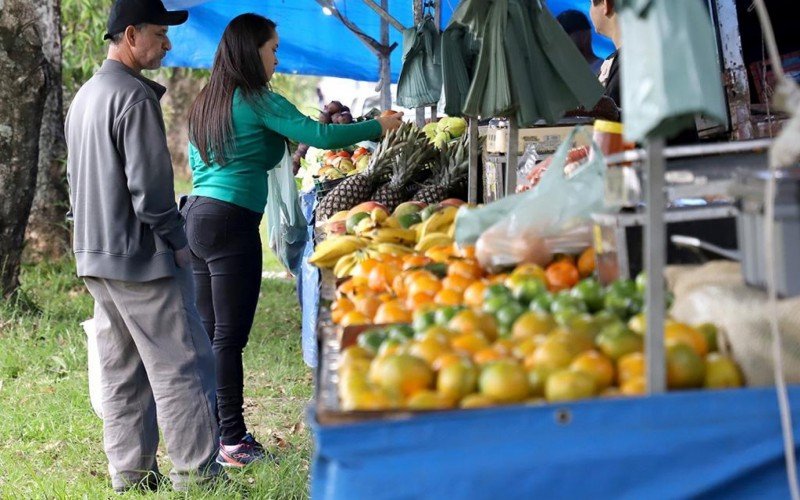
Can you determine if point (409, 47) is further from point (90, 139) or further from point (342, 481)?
point (342, 481)

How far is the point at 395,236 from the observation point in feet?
14.1

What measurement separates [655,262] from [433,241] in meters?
2.09

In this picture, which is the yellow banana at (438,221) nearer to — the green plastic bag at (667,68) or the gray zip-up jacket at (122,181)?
the gray zip-up jacket at (122,181)

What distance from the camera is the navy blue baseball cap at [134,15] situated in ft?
13.6

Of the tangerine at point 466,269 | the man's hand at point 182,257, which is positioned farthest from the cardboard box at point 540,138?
the tangerine at point 466,269

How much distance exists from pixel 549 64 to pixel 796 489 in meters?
2.42

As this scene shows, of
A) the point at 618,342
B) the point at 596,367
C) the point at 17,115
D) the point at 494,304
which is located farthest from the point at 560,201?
the point at 17,115

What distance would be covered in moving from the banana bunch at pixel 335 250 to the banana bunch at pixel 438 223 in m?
0.24

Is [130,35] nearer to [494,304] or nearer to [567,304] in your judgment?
[494,304]

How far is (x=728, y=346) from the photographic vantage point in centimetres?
215

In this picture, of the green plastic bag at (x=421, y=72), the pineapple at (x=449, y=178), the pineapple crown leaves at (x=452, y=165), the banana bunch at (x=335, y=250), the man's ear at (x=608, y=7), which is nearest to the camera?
the banana bunch at (x=335, y=250)

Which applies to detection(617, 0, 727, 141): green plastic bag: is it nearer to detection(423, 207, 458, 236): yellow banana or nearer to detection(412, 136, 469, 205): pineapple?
detection(423, 207, 458, 236): yellow banana

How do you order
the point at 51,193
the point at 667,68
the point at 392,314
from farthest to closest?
the point at 51,193 → the point at 392,314 → the point at 667,68

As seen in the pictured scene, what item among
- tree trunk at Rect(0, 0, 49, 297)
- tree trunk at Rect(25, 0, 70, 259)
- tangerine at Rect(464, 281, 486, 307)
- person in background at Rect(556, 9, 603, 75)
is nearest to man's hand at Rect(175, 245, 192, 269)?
tangerine at Rect(464, 281, 486, 307)
